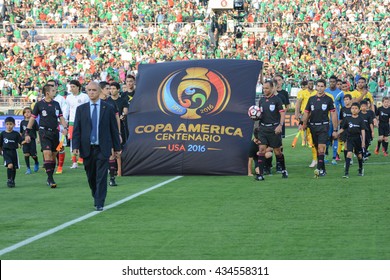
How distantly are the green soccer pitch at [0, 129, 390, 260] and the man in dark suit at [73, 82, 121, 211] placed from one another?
0.46 meters

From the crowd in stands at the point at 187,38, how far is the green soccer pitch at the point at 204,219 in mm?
24378

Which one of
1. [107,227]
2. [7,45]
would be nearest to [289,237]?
[107,227]

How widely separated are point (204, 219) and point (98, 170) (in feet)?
6.55

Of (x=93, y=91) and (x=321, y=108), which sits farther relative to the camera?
(x=321, y=108)

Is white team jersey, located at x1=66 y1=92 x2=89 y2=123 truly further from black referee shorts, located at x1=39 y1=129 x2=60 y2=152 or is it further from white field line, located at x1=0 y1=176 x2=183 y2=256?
white field line, located at x1=0 y1=176 x2=183 y2=256

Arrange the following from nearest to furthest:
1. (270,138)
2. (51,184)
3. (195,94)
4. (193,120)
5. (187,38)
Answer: (51,184) < (270,138) < (193,120) < (195,94) < (187,38)

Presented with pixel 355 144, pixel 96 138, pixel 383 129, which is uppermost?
pixel 96 138

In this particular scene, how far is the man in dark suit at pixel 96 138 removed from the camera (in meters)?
14.1

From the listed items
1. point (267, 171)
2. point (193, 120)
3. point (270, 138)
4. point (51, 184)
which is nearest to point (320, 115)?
point (270, 138)

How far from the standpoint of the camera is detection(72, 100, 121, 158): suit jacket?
14.1 m

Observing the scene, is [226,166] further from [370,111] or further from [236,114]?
[370,111]

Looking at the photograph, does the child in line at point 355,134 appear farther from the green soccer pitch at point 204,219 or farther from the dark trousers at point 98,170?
the dark trousers at point 98,170

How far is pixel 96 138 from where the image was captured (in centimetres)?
1416

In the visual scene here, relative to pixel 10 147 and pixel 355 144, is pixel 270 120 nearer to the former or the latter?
pixel 355 144
